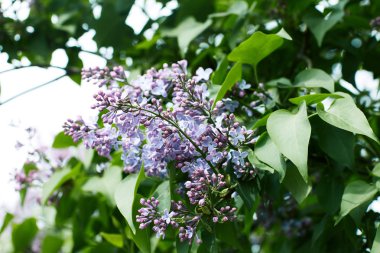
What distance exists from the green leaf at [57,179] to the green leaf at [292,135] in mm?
827

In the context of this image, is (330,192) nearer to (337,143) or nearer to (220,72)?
(337,143)

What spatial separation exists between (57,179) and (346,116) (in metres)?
0.96

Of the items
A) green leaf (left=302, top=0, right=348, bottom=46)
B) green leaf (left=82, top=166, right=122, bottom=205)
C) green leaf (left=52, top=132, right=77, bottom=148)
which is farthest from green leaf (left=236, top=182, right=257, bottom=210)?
green leaf (left=52, top=132, right=77, bottom=148)

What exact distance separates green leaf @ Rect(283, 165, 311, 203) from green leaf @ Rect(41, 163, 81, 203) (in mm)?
793

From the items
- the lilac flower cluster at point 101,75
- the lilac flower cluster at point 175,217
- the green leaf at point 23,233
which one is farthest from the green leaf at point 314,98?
the green leaf at point 23,233

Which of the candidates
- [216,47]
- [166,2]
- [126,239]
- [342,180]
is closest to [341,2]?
[216,47]

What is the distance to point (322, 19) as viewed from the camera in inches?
64.1

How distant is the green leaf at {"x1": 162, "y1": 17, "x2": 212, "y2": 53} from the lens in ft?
5.62

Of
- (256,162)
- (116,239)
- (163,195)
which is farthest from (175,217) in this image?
(116,239)

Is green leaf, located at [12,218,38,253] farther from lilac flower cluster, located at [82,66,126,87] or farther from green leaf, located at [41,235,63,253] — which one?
lilac flower cluster, located at [82,66,126,87]

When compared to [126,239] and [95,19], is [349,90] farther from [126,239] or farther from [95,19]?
[95,19]

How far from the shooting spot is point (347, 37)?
5.98 feet

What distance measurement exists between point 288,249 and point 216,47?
702 mm

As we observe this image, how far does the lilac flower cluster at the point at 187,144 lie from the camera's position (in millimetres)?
1073
